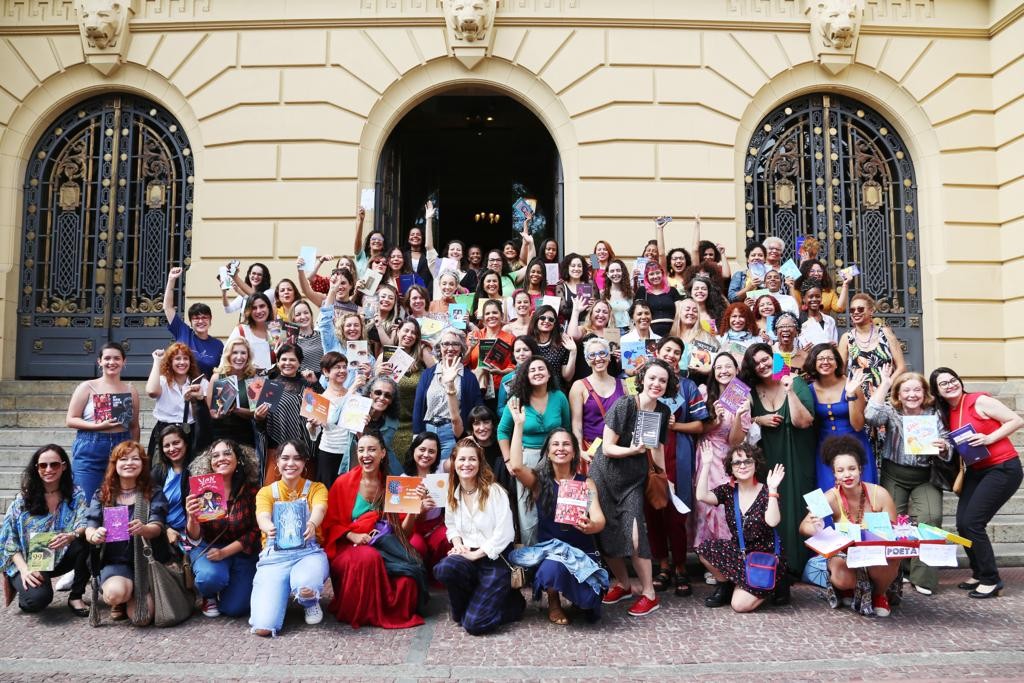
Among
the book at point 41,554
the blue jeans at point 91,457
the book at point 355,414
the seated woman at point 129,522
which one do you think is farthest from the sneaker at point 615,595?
the blue jeans at point 91,457

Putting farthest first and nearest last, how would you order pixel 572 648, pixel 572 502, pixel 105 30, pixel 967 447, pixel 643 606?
pixel 105 30 < pixel 967 447 < pixel 643 606 < pixel 572 502 < pixel 572 648

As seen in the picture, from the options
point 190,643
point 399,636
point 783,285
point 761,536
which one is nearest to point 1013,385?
point 783,285

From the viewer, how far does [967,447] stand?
6.50 metres

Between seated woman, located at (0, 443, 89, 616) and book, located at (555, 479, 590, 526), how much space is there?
3.83 meters

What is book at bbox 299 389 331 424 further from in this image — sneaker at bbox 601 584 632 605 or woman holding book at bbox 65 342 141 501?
sneaker at bbox 601 584 632 605

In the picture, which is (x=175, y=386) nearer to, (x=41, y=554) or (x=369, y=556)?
(x=41, y=554)

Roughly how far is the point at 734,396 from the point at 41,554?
5.83 metres

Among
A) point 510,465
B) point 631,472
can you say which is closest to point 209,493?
point 510,465

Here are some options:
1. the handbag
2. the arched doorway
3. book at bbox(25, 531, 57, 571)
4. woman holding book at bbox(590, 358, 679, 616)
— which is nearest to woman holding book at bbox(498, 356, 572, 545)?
woman holding book at bbox(590, 358, 679, 616)

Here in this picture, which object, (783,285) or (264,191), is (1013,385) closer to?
(783,285)

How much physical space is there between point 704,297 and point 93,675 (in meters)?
6.52

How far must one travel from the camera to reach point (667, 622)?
582 cm

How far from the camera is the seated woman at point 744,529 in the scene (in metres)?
6.04

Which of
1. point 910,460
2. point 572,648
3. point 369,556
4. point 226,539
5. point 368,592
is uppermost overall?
point 910,460
